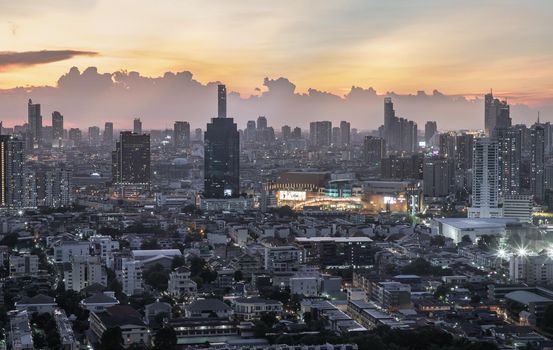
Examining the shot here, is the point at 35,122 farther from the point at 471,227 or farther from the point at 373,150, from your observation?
the point at 471,227

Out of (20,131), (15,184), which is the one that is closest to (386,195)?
(15,184)

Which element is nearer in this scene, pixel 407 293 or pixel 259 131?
pixel 407 293

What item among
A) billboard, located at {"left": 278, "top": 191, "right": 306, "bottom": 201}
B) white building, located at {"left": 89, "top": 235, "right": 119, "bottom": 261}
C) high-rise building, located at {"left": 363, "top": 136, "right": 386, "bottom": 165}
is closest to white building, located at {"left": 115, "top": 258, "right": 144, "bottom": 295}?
white building, located at {"left": 89, "top": 235, "right": 119, "bottom": 261}

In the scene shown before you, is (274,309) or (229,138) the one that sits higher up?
(229,138)

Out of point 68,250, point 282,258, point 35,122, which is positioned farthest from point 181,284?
point 35,122

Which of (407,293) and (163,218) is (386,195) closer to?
(163,218)

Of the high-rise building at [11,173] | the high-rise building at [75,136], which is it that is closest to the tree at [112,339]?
the high-rise building at [11,173]

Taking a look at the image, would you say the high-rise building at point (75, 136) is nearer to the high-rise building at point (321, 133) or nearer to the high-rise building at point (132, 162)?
the high-rise building at point (321, 133)
